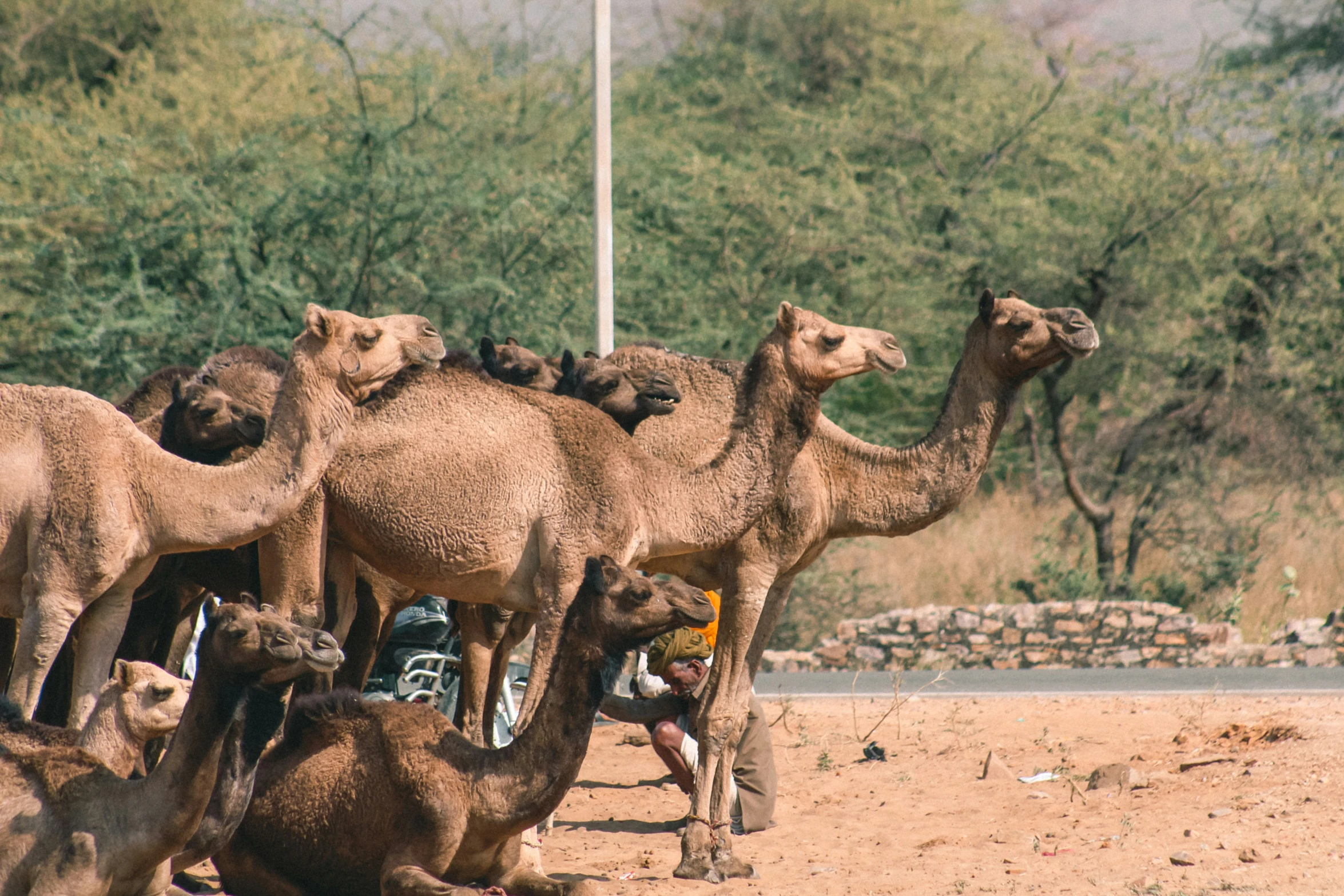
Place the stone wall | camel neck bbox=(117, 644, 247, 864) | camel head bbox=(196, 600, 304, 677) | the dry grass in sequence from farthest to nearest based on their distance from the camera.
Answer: the dry grass < the stone wall < camel neck bbox=(117, 644, 247, 864) < camel head bbox=(196, 600, 304, 677)

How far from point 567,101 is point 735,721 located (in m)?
18.2

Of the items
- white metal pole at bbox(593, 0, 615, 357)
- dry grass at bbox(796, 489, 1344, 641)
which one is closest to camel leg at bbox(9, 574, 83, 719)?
white metal pole at bbox(593, 0, 615, 357)

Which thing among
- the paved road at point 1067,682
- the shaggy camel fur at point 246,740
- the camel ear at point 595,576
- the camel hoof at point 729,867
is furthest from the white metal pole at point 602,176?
the shaggy camel fur at point 246,740

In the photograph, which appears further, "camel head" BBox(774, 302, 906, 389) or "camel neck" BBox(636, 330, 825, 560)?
"camel head" BBox(774, 302, 906, 389)

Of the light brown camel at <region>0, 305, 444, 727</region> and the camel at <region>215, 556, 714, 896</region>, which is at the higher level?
the light brown camel at <region>0, 305, 444, 727</region>

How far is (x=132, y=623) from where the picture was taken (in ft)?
24.8

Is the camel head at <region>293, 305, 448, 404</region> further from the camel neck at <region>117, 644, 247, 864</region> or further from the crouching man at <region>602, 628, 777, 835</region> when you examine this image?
the crouching man at <region>602, 628, 777, 835</region>

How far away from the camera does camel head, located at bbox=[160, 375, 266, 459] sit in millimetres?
7121

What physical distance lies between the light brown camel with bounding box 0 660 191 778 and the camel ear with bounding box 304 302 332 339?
4.81 feet

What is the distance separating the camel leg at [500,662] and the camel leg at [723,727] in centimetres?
120

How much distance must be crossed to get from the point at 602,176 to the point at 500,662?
622 cm

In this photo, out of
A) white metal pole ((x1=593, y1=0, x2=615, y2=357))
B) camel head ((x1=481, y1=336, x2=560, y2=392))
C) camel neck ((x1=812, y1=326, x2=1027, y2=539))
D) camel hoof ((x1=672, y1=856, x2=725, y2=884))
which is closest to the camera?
camel hoof ((x1=672, y1=856, x2=725, y2=884))

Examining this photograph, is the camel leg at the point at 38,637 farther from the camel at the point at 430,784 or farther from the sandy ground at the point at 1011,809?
the sandy ground at the point at 1011,809

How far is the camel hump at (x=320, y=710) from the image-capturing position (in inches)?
250
